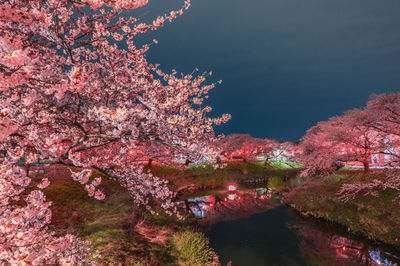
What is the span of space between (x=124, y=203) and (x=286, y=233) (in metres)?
13.0

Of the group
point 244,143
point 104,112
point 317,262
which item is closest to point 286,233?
point 317,262

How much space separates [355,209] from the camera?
53.2ft

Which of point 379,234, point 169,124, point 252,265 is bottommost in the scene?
point 252,265

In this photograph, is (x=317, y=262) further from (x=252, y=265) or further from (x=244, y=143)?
(x=244, y=143)

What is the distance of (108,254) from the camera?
859 cm

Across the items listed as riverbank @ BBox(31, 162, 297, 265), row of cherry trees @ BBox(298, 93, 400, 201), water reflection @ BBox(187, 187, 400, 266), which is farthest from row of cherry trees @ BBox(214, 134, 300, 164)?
riverbank @ BBox(31, 162, 297, 265)

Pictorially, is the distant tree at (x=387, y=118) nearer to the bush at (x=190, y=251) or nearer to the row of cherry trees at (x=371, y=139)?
the row of cherry trees at (x=371, y=139)

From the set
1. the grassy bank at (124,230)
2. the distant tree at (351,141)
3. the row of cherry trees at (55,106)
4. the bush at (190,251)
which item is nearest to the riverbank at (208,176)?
the grassy bank at (124,230)

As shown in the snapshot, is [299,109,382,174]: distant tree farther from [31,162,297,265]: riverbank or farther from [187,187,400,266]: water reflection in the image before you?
[31,162,297,265]: riverbank

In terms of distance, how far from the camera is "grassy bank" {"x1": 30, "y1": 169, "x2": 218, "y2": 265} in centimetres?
918

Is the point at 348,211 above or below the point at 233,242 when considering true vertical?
above

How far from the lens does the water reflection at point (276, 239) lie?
12555 millimetres

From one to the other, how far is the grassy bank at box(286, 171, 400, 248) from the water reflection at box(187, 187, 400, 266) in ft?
3.12

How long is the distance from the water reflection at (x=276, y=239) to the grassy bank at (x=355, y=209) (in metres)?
0.95
